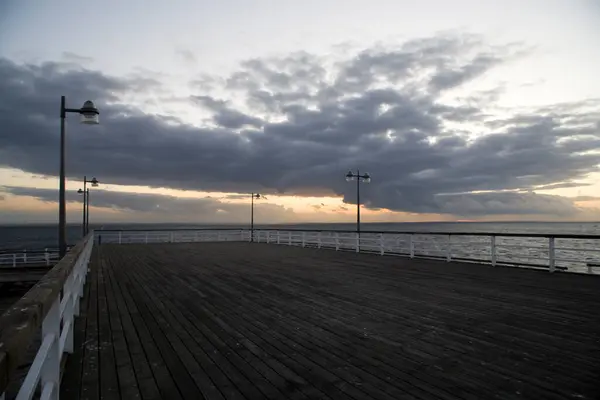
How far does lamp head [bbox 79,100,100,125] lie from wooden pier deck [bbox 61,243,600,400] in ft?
11.3

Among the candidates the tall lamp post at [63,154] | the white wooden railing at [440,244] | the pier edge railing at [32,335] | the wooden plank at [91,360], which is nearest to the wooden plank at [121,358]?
the wooden plank at [91,360]

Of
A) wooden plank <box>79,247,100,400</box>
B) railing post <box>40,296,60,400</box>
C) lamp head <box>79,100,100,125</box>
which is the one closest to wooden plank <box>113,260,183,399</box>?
wooden plank <box>79,247,100,400</box>

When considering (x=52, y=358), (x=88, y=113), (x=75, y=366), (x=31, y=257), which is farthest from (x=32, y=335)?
(x=31, y=257)

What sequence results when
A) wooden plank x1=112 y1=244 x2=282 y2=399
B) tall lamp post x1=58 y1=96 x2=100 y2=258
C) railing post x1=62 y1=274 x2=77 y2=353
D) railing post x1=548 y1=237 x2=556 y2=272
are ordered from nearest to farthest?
wooden plank x1=112 y1=244 x2=282 y2=399 → railing post x1=62 y1=274 x2=77 y2=353 → tall lamp post x1=58 y1=96 x2=100 y2=258 → railing post x1=548 y1=237 x2=556 y2=272

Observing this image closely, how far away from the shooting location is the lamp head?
7367 mm

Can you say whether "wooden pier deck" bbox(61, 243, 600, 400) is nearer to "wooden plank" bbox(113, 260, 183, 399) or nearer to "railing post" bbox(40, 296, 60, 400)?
"wooden plank" bbox(113, 260, 183, 399)

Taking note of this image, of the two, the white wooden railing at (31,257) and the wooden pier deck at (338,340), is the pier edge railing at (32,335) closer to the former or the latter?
the wooden pier deck at (338,340)

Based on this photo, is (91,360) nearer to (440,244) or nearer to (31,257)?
(440,244)

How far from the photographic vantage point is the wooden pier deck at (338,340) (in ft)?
10.8

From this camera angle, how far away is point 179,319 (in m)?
5.56

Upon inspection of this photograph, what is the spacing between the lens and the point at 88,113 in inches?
291

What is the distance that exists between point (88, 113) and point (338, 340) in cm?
641

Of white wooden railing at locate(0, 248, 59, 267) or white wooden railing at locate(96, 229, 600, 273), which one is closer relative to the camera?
white wooden railing at locate(96, 229, 600, 273)

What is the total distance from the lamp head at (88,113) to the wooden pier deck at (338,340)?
3.45m
